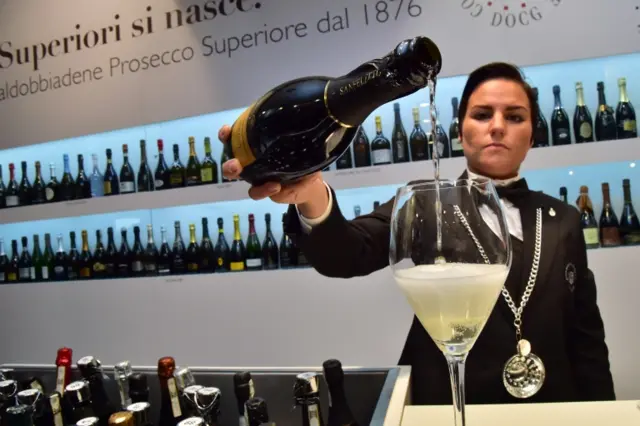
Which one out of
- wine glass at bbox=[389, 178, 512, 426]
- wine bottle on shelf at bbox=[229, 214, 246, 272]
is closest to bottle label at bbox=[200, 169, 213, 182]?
wine bottle on shelf at bbox=[229, 214, 246, 272]

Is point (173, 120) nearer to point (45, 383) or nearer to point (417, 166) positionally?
point (417, 166)

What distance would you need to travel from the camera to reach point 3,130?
2.59m

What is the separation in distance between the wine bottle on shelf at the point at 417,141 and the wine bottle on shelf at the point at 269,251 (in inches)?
27.6

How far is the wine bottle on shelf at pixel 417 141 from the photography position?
2.10m

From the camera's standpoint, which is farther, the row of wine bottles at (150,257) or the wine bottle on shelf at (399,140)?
the row of wine bottles at (150,257)

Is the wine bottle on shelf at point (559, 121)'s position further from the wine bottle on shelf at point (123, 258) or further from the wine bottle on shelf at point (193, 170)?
the wine bottle on shelf at point (123, 258)

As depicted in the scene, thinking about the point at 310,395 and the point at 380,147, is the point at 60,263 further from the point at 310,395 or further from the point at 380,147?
the point at 310,395

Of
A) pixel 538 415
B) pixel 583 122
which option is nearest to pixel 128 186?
pixel 583 122

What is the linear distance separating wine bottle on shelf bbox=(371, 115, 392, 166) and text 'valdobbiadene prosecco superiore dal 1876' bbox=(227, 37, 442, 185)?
1232 mm

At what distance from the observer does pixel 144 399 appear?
0.71 m

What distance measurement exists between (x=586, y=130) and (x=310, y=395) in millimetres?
1729

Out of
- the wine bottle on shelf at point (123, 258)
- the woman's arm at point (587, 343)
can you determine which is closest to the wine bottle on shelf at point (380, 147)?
the woman's arm at point (587, 343)

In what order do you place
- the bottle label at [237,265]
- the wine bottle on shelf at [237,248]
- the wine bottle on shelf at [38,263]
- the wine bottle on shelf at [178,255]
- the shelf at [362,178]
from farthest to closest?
1. the wine bottle on shelf at [38,263]
2. the wine bottle on shelf at [178,255]
3. the wine bottle on shelf at [237,248]
4. the bottle label at [237,265]
5. the shelf at [362,178]

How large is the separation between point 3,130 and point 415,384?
2.48 m
